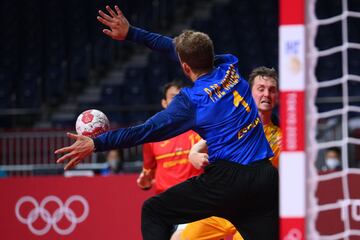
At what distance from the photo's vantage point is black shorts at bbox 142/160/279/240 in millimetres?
5617

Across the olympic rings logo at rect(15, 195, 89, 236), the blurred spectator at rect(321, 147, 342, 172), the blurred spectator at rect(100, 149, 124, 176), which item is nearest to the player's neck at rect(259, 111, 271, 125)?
the olympic rings logo at rect(15, 195, 89, 236)

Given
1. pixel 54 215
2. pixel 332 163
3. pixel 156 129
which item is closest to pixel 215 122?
pixel 156 129

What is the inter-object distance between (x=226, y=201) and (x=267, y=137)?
1719 mm

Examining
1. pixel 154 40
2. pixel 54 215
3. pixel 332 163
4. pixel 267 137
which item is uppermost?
pixel 154 40

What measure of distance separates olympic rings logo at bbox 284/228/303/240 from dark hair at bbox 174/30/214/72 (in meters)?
1.73

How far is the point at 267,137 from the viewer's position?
7234mm

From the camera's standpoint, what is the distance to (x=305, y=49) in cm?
436

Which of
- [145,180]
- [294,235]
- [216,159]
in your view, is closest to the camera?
[294,235]

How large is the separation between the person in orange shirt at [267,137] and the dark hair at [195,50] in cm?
95

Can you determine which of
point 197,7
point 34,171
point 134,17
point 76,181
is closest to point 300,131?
point 76,181

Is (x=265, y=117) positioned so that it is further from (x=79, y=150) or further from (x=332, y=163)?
(x=332, y=163)

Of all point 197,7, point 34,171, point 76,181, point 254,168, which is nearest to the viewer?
point 254,168

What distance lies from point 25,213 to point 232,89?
211 inches

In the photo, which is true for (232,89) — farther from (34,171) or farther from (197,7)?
(197,7)
